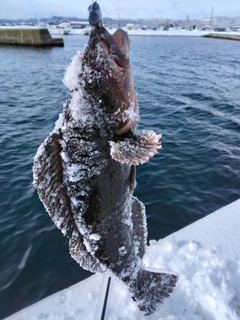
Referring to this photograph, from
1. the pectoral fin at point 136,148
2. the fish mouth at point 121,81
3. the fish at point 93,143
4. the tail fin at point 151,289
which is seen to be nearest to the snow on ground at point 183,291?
the tail fin at point 151,289

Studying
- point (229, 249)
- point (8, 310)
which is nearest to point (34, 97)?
point (8, 310)

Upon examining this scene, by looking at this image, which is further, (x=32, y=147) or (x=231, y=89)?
(x=231, y=89)

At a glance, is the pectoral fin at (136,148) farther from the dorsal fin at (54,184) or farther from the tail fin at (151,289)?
the tail fin at (151,289)

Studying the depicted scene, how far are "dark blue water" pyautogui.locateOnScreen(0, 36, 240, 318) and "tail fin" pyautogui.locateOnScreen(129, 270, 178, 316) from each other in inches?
99.4

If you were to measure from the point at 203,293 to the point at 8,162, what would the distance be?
305 inches

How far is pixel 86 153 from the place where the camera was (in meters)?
2.27

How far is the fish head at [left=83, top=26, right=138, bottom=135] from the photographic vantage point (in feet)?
7.06

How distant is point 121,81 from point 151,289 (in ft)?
8.04

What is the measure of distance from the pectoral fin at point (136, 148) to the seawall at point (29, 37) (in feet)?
199

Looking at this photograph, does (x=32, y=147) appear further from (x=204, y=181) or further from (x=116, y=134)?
(x=116, y=134)

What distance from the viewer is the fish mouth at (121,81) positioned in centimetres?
218

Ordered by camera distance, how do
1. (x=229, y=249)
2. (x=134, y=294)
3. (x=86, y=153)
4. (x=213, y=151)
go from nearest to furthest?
(x=86, y=153) → (x=134, y=294) → (x=229, y=249) → (x=213, y=151)

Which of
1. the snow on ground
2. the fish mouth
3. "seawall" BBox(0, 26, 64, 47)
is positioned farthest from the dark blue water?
"seawall" BBox(0, 26, 64, 47)

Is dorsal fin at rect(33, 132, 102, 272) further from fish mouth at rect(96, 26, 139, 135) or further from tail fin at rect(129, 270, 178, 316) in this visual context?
tail fin at rect(129, 270, 178, 316)
